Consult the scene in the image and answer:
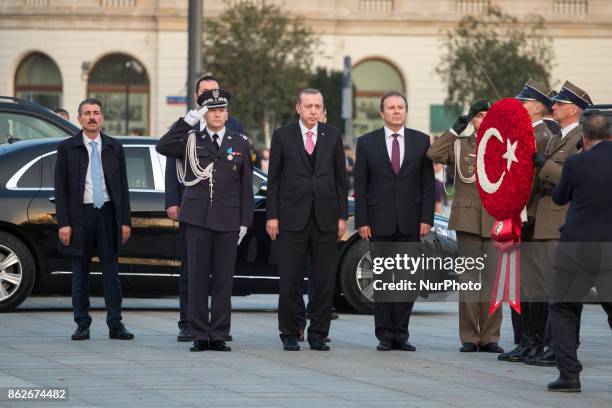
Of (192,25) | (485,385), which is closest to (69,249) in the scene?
(485,385)

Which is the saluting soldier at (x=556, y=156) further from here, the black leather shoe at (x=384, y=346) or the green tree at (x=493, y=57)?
the green tree at (x=493, y=57)

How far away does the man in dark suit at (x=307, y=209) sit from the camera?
1135 cm

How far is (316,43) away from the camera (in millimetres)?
53781

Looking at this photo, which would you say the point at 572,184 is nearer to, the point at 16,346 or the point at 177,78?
the point at 16,346

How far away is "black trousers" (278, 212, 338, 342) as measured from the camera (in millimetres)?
11422

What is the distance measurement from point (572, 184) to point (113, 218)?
4.17 meters

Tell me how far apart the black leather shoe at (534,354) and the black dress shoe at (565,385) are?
142 centimetres

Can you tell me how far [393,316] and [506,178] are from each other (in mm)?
1538

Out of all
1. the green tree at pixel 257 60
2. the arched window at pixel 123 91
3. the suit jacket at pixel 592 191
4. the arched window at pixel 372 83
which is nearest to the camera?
the suit jacket at pixel 592 191

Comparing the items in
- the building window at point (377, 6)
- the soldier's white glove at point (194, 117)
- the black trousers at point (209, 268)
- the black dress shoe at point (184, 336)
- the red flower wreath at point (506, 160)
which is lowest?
the black dress shoe at point (184, 336)

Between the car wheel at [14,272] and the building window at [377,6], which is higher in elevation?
the building window at [377,6]

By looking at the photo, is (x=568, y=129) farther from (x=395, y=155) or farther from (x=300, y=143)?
(x=300, y=143)

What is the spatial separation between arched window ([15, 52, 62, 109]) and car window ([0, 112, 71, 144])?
40.7m

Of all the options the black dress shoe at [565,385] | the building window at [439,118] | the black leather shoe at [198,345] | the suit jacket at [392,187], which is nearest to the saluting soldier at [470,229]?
the suit jacket at [392,187]
